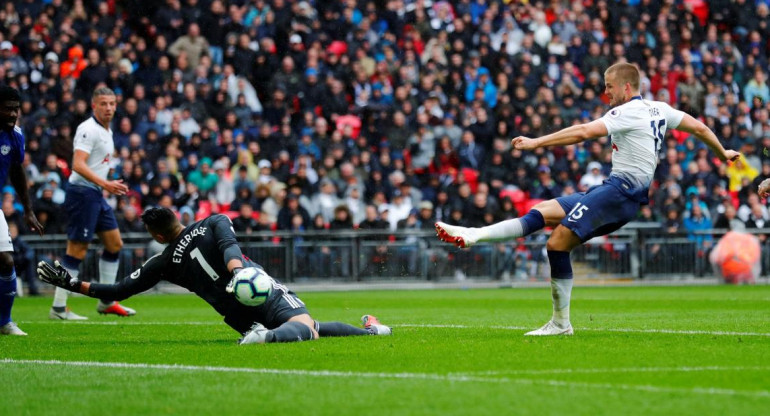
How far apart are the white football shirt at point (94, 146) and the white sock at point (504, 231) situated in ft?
20.5

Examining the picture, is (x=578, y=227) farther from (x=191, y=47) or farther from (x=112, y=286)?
(x=191, y=47)

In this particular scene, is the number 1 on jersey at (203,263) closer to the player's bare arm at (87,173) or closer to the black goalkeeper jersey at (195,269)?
the black goalkeeper jersey at (195,269)

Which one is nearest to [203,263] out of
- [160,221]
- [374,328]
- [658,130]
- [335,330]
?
[160,221]

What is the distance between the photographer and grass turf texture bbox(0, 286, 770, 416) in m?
6.44

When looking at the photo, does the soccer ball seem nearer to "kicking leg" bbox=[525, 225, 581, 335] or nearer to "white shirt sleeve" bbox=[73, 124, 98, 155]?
"kicking leg" bbox=[525, 225, 581, 335]

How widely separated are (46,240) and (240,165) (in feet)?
13.6

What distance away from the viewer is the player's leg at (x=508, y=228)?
9867 millimetres

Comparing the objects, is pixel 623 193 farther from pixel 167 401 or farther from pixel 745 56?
pixel 745 56

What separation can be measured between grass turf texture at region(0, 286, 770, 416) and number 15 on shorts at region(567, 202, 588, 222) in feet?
3.35

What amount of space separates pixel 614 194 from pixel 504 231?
3.26 ft

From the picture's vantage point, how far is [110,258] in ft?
50.6

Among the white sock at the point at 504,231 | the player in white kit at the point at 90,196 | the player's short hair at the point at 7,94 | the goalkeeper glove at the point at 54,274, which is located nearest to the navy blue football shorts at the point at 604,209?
the white sock at the point at 504,231

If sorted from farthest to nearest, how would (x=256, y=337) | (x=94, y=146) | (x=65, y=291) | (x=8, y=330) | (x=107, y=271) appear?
(x=107, y=271) < (x=65, y=291) < (x=94, y=146) < (x=8, y=330) < (x=256, y=337)

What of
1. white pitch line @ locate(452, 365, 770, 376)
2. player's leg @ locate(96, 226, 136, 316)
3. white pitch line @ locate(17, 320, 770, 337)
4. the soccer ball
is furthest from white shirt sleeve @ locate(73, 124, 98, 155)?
white pitch line @ locate(452, 365, 770, 376)
